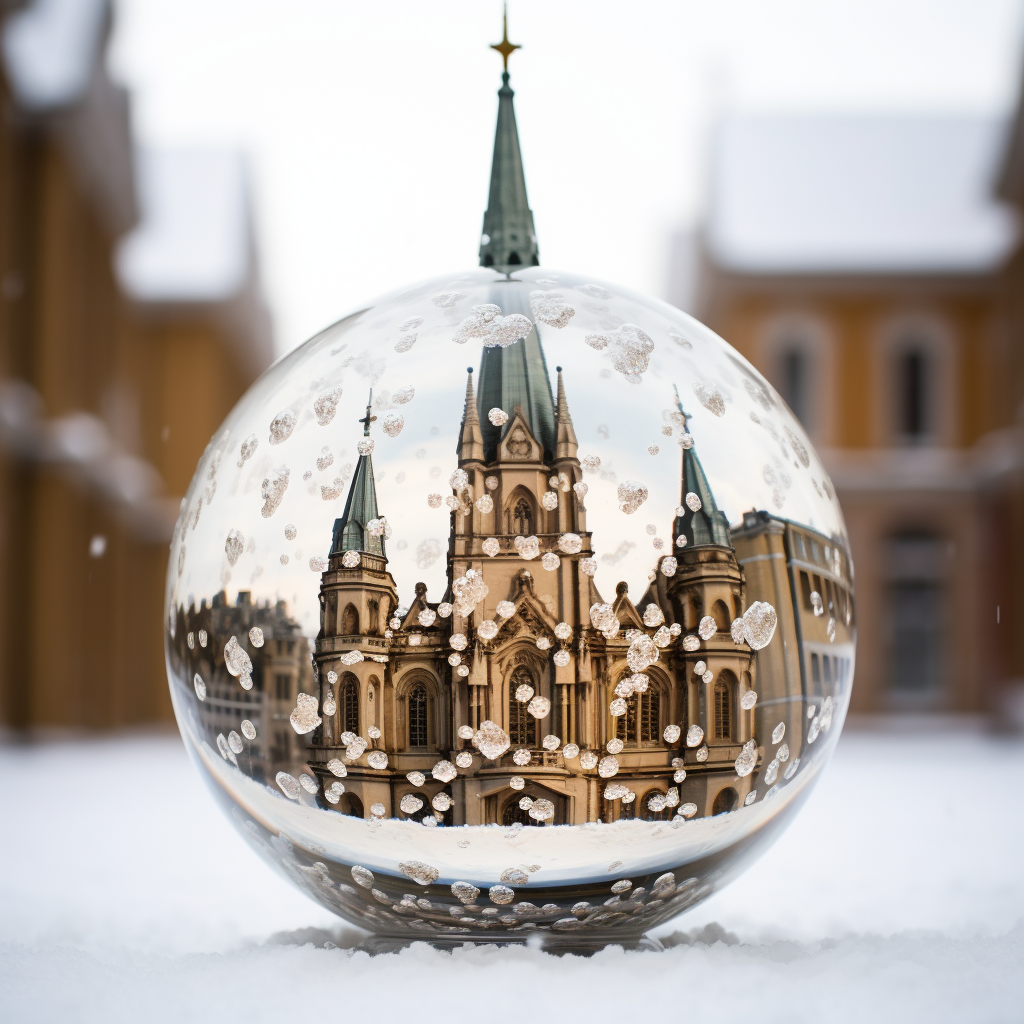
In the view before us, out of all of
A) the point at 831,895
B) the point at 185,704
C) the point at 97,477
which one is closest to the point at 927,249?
the point at 97,477

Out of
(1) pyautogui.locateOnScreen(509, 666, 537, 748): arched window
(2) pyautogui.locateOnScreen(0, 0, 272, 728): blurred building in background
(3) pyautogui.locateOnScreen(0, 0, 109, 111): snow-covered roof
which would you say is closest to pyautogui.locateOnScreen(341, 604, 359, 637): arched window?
(1) pyautogui.locateOnScreen(509, 666, 537, 748): arched window

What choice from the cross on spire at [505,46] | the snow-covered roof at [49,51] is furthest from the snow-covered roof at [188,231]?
the cross on spire at [505,46]

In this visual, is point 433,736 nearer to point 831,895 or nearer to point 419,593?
point 419,593

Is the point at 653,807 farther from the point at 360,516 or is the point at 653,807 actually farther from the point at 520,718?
the point at 360,516

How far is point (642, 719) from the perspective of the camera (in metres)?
2.33

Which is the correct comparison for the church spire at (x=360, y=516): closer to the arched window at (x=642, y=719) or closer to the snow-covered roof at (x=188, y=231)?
the arched window at (x=642, y=719)

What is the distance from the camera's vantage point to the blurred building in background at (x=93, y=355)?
16.7 meters

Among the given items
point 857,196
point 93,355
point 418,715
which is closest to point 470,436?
point 418,715

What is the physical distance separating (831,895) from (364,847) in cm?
→ 199

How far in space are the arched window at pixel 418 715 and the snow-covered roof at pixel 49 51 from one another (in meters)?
15.2

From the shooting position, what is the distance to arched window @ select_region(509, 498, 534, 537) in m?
2.31

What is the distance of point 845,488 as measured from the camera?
871 inches

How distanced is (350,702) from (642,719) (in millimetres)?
527

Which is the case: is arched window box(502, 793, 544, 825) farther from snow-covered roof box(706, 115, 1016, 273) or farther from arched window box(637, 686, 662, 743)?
snow-covered roof box(706, 115, 1016, 273)
